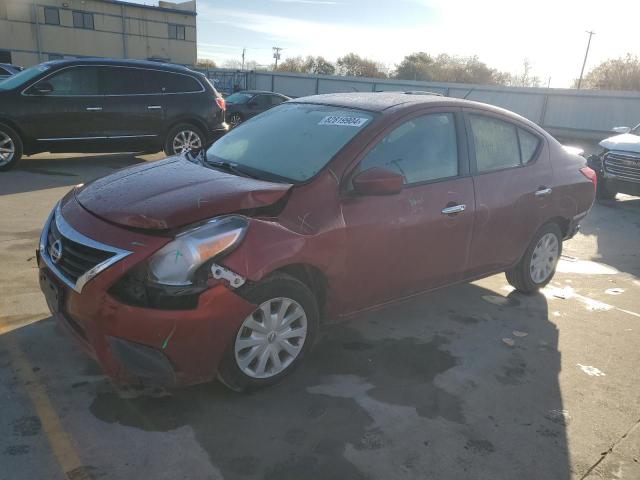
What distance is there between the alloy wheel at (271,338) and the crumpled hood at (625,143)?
28.9 feet

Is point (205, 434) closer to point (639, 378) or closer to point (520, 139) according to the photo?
point (639, 378)

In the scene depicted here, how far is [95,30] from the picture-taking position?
4125 centimetres

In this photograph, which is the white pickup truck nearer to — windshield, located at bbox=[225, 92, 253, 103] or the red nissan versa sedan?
the red nissan versa sedan

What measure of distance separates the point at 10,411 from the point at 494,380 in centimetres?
285

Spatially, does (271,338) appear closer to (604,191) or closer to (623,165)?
(623,165)

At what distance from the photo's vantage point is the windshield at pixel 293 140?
11.3ft

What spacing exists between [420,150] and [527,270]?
73.3 inches

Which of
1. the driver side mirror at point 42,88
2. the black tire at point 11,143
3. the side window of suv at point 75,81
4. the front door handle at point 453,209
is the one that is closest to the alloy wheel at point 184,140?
the side window of suv at point 75,81

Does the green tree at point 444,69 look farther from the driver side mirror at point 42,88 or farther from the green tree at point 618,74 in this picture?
the driver side mirror at point 42,88

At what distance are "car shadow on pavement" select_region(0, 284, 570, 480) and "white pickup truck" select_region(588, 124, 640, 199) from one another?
22.8 ft

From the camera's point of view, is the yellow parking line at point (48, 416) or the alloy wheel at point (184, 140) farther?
the alloy wheel at point (184, 140)

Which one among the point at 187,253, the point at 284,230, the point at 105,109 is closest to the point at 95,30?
the point at 105,109

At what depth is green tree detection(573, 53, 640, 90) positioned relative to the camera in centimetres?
4128

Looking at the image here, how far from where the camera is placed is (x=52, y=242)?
303 centimetres
